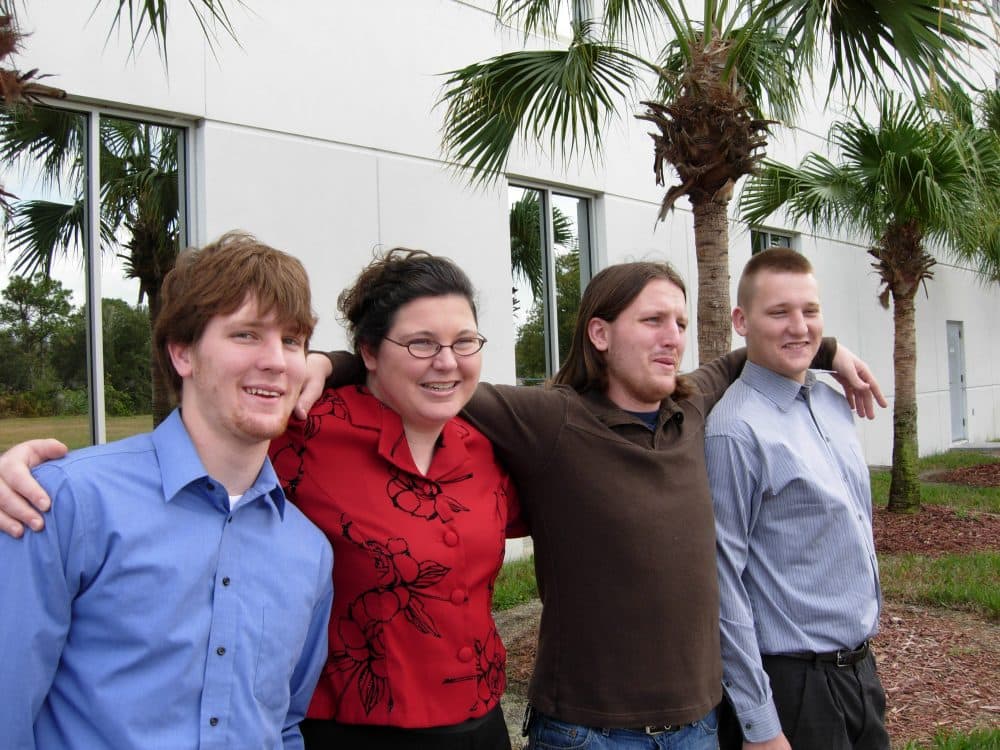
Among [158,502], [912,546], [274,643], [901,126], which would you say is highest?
[901,126]

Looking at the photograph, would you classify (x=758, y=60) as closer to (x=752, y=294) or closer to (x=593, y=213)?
(x=593, y=213)

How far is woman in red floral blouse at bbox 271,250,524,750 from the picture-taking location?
1.93 m

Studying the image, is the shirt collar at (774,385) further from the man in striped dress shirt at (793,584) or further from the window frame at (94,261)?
the window frame at (94,261)

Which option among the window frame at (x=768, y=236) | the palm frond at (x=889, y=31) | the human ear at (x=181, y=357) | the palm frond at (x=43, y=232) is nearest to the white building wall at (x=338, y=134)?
the palm frond at (x=43, y=232)

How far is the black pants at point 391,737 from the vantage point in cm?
191

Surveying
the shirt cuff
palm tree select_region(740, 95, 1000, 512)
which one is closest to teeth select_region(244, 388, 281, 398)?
the shirt cuff

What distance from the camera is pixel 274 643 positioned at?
1.69 meters

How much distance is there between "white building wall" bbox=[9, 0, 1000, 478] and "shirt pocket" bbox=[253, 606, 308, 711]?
4209 mm

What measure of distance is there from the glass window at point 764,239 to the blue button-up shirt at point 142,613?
1029 centimetres

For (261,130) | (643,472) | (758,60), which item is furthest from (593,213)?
(643,472)

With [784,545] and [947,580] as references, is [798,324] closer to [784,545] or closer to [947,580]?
[784,545]

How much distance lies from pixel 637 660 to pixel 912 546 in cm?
691

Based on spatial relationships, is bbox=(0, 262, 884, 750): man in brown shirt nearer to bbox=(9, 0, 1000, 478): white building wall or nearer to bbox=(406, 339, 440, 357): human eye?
bbox=(406, 339, 440, 357): human eye

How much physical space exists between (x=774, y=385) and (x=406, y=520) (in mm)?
1294
